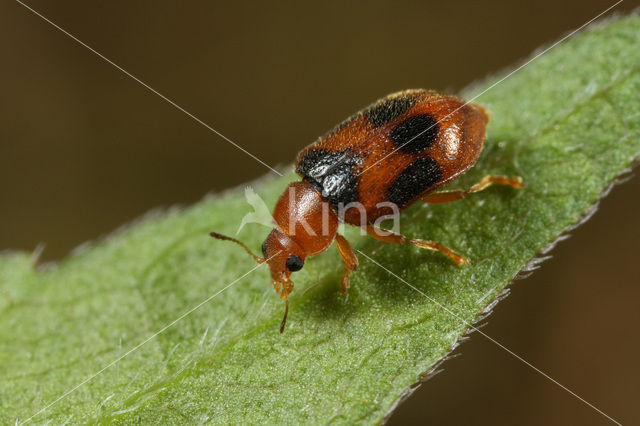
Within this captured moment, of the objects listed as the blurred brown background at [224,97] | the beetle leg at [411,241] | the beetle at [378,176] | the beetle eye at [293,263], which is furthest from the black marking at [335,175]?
the blurred brown background at [224,97]

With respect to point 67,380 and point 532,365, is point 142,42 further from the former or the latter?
point 532,365

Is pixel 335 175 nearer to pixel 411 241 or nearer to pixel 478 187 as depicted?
pixel 411 241

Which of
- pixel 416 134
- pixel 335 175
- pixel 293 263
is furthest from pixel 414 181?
pixel 293 263

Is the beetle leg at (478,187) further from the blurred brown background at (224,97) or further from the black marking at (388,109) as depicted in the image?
the blurred brown background at (224,97)

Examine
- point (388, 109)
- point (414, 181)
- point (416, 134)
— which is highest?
point (388, 109)

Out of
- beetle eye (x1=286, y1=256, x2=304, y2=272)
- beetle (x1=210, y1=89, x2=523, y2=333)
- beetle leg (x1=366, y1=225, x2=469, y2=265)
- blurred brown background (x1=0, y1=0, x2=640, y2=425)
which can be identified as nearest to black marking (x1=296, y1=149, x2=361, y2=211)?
beetle (x1=210, y1=89, x2=523, y2=333)

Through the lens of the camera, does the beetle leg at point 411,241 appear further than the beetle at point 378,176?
No
